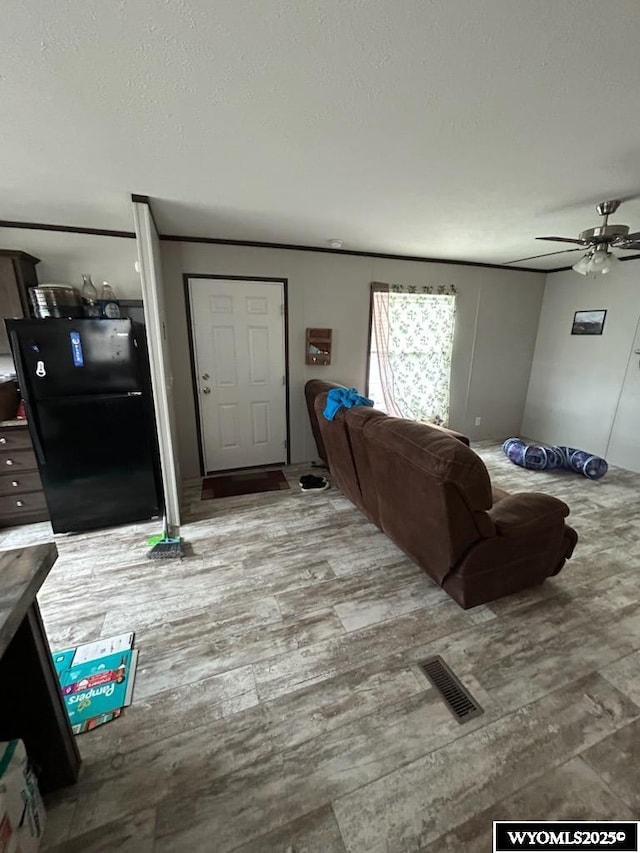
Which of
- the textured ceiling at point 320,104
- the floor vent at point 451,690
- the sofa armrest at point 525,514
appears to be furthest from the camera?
the sofa armrest at point 525,514

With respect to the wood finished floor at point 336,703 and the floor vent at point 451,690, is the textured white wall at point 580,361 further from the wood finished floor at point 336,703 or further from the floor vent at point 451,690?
the floor vent at point 451,690

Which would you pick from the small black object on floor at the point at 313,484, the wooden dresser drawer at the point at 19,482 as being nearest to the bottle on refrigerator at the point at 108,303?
the wooden dresser drawer at the point at 19,482

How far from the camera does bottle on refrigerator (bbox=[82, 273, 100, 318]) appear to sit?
2.69 m

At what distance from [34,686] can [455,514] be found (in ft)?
5.57

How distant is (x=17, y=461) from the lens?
257 cm

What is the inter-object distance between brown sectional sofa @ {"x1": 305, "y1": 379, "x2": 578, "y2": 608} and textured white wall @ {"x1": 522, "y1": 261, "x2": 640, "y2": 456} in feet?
9.87

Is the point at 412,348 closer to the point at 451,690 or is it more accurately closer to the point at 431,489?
the point at 431,489

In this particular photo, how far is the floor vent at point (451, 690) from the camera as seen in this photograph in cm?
141

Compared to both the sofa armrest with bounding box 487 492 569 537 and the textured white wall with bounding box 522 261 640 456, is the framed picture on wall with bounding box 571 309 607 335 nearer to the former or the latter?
the textured white wall with bounding box 522 261 640 456

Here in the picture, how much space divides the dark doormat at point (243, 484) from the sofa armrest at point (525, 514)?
2.07m

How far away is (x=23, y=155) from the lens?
167 centimetres

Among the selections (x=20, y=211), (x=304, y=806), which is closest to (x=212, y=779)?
(x=304, y=806)

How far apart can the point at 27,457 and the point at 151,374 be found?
1171 millimetres

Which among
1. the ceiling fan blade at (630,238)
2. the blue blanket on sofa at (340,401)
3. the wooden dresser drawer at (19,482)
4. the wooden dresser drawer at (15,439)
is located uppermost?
the ceiling fan blade at (630,238)
